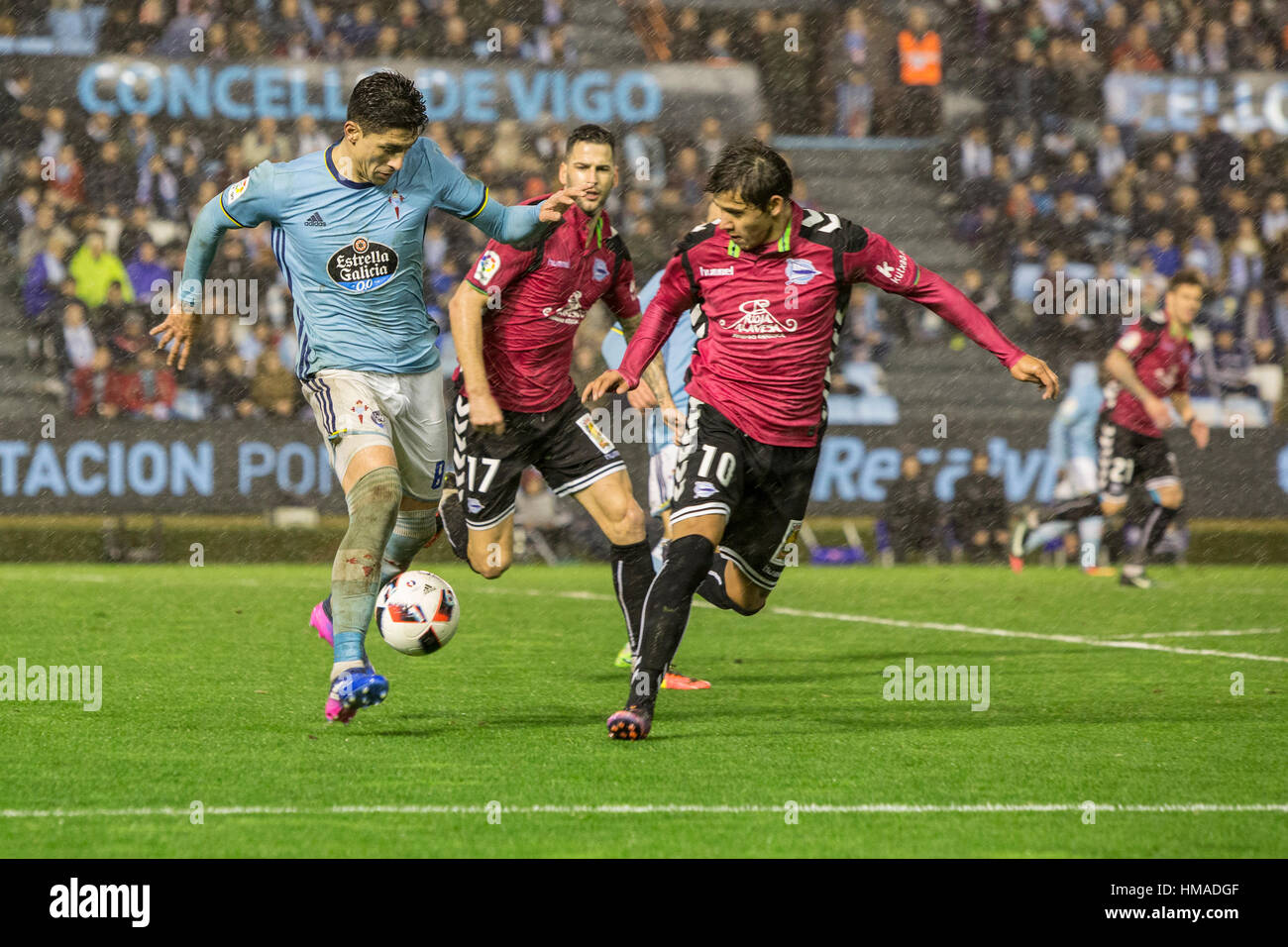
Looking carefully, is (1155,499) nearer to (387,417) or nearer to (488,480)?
(488,480)

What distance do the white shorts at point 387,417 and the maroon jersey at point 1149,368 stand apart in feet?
27.4

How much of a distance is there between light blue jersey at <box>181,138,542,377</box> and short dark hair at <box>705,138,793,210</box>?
3.33 ft

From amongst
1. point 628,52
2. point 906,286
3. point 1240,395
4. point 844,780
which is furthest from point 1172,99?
point 844,780

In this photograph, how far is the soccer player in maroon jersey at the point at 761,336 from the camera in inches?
258

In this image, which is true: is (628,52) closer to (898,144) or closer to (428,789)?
(898,144)

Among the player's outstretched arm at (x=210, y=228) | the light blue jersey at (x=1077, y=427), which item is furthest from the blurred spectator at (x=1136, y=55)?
the player's outstretched arm at (x=210, y=228)

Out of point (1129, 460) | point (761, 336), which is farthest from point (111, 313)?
point (761, 336)

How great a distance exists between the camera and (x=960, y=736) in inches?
A: 254

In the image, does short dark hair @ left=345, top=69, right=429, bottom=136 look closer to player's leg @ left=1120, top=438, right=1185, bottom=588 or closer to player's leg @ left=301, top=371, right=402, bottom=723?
player's leg @ left=301, top=371, right=402, bottom=723

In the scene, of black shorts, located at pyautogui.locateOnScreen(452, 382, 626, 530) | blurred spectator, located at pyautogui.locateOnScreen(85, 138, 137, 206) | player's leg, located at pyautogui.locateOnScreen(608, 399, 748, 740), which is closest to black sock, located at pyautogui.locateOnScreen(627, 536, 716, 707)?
player's leg, located at pyautogui.locateOnScreen(608, 399, 748, 740)

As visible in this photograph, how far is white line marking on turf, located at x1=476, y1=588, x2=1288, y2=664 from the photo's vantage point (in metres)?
9.55

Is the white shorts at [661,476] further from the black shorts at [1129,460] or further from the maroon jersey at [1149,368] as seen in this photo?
the black shorts at [1129,460]

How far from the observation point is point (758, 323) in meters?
6.80
